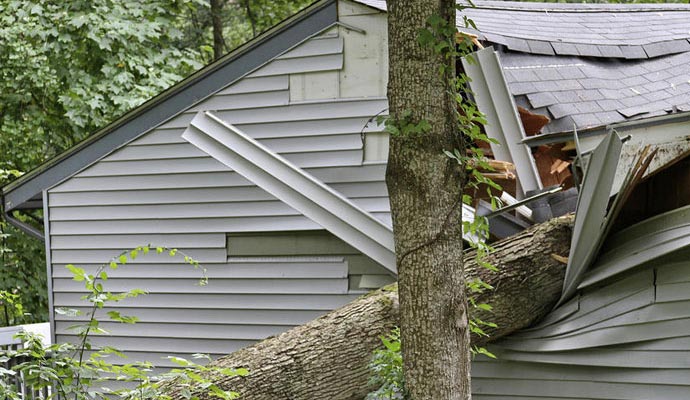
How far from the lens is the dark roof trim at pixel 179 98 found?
23.6 ft

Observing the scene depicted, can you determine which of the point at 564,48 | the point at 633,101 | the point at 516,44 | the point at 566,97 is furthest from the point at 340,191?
the point at 633,101

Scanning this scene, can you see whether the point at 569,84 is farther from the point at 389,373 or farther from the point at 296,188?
the point at 389,373

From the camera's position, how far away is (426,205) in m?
3.69

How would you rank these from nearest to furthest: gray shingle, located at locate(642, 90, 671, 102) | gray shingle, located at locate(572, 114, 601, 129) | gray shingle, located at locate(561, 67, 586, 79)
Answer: gray shingle, located at locate(572, 114, 601, 129) → gray shingle, located at locate(642, 90, 671, 102) → gray shingle, located at locate(561, 67, 586, 79)

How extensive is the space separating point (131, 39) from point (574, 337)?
8372 millimetres

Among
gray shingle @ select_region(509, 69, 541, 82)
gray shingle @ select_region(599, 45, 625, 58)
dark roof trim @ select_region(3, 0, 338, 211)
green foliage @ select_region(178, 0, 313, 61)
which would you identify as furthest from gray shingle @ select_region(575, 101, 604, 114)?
green foliage @ select_region(178, 0, 313, 61)

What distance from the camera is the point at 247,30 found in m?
18.5

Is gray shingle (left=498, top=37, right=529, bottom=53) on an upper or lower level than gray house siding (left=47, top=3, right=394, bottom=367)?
upper

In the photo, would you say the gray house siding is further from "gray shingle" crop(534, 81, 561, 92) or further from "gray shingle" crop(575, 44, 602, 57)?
"gray shingle" crop(575, 44, 602, 57)

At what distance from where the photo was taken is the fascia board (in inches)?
257

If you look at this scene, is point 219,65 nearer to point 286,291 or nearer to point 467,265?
point 286,291

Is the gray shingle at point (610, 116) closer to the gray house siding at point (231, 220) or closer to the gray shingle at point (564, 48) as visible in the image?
the gray shingle at point (564, 48)

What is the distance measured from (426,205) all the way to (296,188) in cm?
304

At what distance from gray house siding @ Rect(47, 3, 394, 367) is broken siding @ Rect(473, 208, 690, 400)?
5.11 ft
